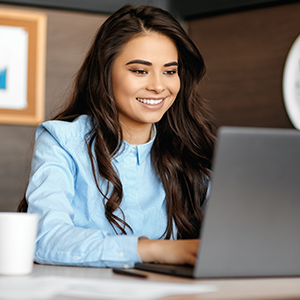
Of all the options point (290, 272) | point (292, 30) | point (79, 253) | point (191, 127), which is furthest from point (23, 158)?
point (290, 272)

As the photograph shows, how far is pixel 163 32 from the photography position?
1727 millimetres

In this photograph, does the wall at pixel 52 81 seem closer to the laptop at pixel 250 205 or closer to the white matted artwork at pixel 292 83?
the white matted artwork at pixel 292 83

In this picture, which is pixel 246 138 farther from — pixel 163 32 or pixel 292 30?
pixel 292 30

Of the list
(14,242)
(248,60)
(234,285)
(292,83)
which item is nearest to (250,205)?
(234,285)

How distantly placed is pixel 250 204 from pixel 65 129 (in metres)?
0.87

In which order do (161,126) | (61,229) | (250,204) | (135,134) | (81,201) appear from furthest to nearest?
(161,126) < (135,134) < (81,201) < (61,229) < (250,204)

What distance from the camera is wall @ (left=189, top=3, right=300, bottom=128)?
293 centimetres

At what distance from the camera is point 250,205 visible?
2.57ft

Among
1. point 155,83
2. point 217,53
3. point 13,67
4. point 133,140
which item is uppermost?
point 217,53

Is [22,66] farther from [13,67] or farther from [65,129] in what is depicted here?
[65,129]

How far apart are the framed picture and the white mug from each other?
93.1 inches

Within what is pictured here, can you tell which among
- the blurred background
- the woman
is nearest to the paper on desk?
the woman

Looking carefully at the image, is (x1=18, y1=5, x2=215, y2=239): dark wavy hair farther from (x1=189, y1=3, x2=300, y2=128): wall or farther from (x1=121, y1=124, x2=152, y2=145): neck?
(x1=189, y1=3, x2=300, y2=128): wall

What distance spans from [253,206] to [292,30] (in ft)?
7.76
